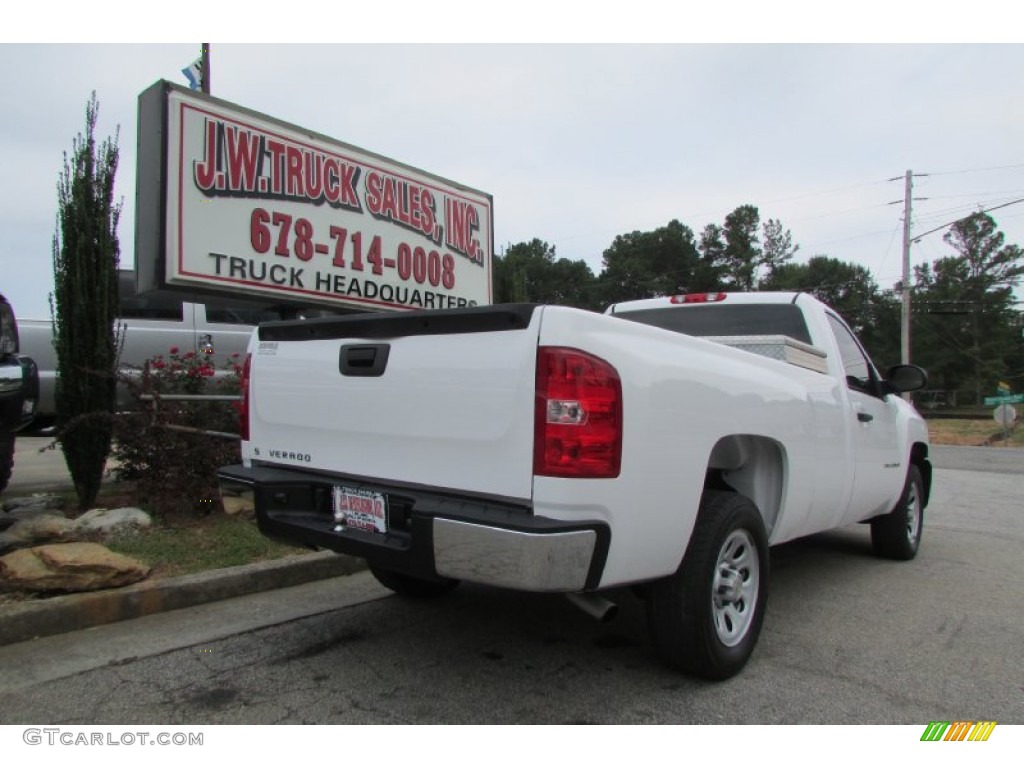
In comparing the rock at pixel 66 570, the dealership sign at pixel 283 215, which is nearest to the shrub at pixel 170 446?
the dealership sign at pixel 283 215

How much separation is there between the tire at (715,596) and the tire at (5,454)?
5.06m

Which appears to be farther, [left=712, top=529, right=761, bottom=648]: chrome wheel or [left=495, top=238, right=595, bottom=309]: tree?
[left=495, top=238, right=595, bottom=309]: tree

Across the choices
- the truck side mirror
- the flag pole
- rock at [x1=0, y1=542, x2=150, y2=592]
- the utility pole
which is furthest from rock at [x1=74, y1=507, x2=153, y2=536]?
the utility pole

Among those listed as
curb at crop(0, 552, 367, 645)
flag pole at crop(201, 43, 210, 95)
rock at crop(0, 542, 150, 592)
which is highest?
flag pole at crop(201, 43, 210, 95)

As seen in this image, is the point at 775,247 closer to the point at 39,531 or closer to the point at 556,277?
the point at 556,277

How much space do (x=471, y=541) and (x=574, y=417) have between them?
55 centimetres

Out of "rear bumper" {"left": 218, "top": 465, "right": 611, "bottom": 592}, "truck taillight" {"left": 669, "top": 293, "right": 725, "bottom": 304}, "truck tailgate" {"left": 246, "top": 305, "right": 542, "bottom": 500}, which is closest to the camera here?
"rear bumper" {"left": 218, "top": 465, "right": 611, "bottom": 592}

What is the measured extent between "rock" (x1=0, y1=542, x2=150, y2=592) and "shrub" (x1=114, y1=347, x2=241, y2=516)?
1.37m

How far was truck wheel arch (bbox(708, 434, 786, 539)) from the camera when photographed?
3615mm

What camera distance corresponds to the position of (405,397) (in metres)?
2.92

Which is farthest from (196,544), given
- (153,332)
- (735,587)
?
(153,332)

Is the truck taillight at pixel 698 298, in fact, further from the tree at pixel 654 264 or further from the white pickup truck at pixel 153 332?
the tree at pixel 654 264

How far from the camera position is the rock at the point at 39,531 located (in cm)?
469

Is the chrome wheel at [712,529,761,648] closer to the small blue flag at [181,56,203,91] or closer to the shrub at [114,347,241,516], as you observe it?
the shrub at [114,347,241,516]
